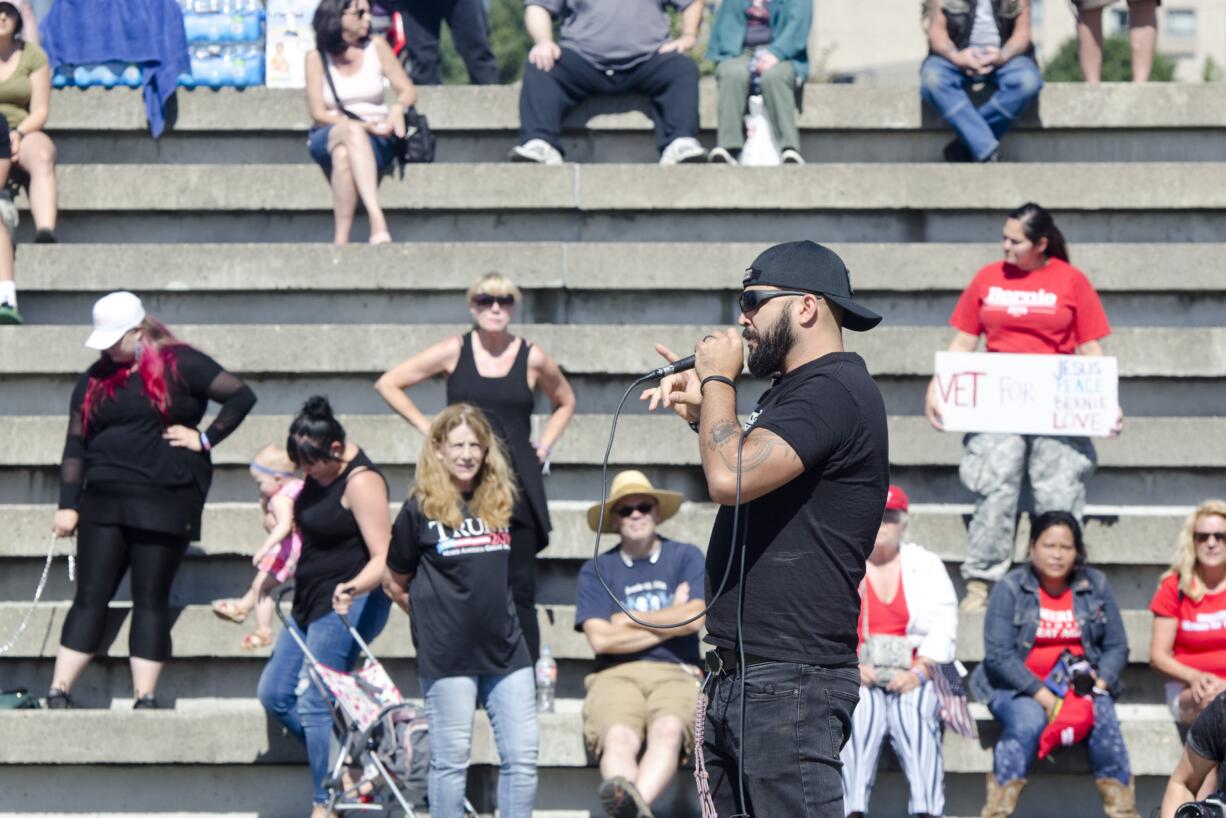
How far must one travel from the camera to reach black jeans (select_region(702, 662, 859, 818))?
391cm

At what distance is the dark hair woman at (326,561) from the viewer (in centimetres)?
693

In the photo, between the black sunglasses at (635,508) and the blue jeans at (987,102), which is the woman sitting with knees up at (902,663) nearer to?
the black sunglasses at (635,508)

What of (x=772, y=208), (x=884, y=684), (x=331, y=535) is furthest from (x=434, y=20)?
(x=884, y=684)

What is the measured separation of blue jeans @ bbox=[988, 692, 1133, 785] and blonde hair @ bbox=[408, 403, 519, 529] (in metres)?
2.14

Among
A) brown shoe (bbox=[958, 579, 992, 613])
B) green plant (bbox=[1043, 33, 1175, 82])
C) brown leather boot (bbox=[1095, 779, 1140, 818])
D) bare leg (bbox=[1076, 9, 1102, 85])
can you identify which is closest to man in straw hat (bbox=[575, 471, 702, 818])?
brown shoe (bbox=[958, 579, 992, 613])

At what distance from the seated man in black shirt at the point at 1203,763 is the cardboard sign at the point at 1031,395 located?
3.18m

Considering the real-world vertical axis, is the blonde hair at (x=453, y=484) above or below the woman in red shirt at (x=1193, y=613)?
above

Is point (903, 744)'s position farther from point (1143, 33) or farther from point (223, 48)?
point (223, 48)

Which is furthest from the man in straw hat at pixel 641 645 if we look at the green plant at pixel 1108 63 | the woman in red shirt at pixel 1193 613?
the green plant at pixel 1108 63

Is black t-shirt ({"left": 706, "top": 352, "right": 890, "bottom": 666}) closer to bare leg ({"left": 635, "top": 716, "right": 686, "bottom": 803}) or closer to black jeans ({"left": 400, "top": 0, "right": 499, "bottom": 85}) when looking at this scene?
bare leg ({"left": 635, "top": 716, "right": 686, "bottom": 803})

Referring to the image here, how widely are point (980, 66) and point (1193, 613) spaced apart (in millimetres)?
3727

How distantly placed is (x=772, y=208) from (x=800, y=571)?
19.5 ft

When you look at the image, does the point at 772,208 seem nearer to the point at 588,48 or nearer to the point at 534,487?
the point at 588,48

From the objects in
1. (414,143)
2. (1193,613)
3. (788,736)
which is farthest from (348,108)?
(788,736)
